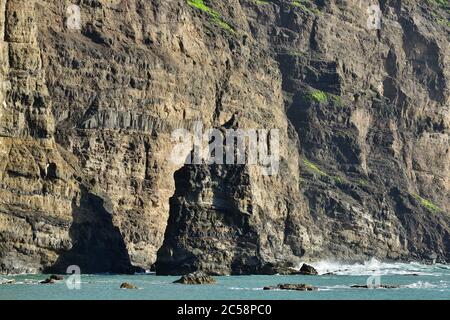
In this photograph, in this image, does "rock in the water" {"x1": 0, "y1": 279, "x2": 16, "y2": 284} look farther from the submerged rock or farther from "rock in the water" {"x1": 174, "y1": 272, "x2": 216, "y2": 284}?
"rock in the water" {"x1": 174, "y1": 272, "x2": 216, "y2": 284}

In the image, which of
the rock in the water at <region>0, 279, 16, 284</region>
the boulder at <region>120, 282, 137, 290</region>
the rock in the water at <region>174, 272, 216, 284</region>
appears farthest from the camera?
the rock in the water at <region>174, 272, 216, 284</region>

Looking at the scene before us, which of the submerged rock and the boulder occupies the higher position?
the submerged rock

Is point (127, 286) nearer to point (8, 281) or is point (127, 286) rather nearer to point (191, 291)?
point (191, 291)

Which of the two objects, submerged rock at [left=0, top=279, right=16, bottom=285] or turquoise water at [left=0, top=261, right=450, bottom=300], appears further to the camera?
submerged rock at [left=0, top=279, right=16, bottom=285]

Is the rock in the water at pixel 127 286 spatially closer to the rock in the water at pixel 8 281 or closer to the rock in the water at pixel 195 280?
the rock in the water at pixel 195 280

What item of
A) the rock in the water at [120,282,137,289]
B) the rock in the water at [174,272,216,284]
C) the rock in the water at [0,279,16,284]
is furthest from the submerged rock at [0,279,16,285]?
the rock in the water at [174,272,216,284]

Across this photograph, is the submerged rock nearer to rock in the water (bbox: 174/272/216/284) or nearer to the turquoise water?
the turquoise water

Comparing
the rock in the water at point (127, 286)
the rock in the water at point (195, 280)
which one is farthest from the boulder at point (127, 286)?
the rock in the water at point (195, 280)

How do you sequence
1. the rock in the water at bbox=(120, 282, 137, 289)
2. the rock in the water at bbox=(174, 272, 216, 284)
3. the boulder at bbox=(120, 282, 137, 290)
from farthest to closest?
the rock in the water at bbox=(174, 272, 216, 284) < the rock in the water at bbox=(120, 282, 137, 289) < the boulder at bbox=(120, 282, 137, 290)

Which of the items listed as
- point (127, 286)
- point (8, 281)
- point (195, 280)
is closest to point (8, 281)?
point (8, 281)

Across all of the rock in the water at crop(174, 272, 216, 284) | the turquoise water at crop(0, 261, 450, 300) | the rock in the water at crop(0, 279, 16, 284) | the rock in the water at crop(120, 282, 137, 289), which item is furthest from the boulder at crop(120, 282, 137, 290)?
the rock in the water at crop(0, 279, 16, 284)

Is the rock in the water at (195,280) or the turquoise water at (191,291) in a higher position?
the rock in the water at (195,280)
